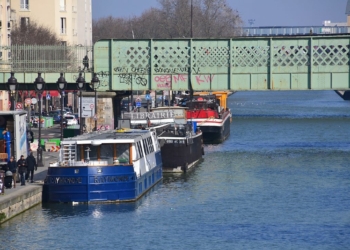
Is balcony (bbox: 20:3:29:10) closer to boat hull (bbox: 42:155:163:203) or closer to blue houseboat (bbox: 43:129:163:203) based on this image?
blue houseboat (bbox: 43:129:163:203)

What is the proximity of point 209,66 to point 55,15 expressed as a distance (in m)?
68.1

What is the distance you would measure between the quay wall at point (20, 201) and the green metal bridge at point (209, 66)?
20.2 meters

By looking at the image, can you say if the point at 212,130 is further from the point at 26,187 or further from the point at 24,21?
the point at 24,21

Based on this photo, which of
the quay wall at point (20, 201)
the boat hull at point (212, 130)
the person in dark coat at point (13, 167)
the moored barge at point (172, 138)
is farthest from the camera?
the boat hull at point (212, 130)

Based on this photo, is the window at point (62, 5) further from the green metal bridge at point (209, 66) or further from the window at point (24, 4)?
the green metal bridge at point (209, 66)

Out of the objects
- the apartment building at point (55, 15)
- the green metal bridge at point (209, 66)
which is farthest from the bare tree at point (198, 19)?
the green metal bridge at point (209, 66)

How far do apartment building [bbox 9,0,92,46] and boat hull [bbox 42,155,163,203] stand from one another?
78048 mm

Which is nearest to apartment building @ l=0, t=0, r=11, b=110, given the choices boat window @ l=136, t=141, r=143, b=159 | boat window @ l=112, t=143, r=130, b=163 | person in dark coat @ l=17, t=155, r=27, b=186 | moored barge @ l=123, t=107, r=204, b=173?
moored barge @ l=123, t=107, r=204, b=173

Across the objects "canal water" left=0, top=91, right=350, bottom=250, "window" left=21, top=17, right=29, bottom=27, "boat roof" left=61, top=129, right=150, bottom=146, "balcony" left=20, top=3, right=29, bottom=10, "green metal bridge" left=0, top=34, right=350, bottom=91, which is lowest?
"canal water" left=0, top=91, right=350, bottom=250

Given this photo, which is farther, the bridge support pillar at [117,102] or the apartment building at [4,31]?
the apartment building at [4,31]

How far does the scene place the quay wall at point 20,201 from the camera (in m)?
35.5

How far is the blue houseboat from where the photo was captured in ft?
126

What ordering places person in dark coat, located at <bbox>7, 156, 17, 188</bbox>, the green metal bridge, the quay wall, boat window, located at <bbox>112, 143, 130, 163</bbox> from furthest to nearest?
the green metal bridge < boat window, located at <bbox>112, 143, 130, 163</bbox> < person in dark coat, located at <bbox>7, 156, 17, 188</bbox> < the quay wall

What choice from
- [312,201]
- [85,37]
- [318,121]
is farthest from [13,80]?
[85,37]
